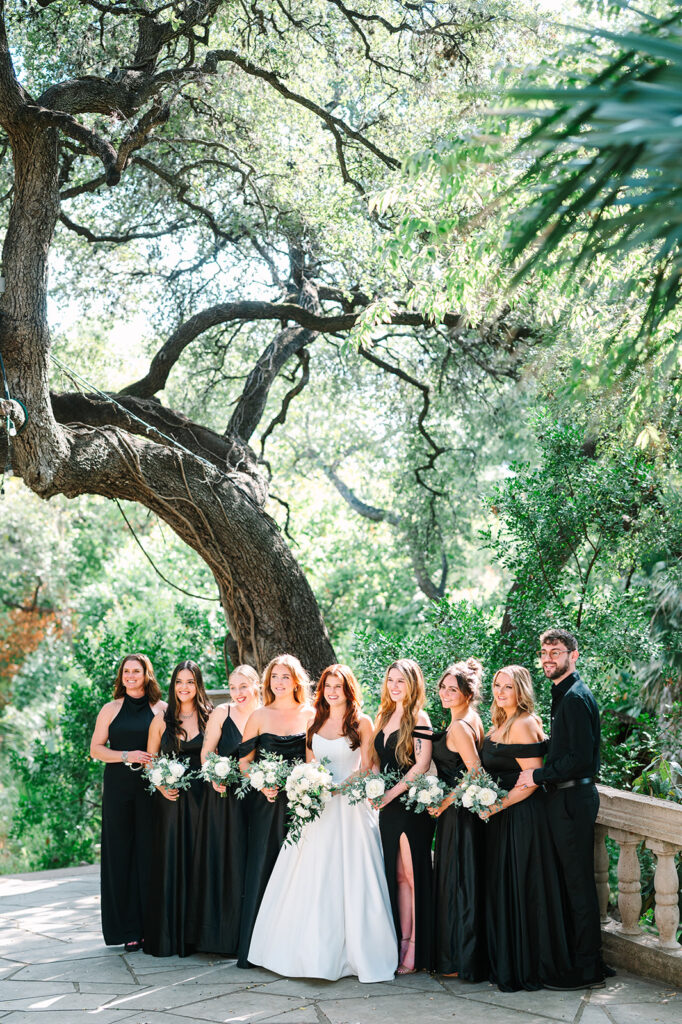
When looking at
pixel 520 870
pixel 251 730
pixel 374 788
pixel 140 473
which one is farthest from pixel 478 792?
pixel 140 473

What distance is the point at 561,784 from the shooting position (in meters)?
5.45

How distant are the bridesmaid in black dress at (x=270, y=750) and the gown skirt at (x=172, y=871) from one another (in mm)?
391

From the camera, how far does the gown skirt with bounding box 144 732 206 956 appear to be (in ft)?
20.2

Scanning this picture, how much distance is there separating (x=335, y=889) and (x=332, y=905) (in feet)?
0.28

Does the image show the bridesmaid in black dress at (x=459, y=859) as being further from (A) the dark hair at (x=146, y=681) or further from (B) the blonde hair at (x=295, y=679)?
(A) the dark hair at (x=146, y=681)

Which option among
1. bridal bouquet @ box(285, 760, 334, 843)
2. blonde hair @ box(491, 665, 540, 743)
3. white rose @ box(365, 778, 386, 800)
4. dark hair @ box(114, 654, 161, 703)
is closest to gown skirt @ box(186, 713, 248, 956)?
bridal bouquet @ box(285, 760, 334, 843)

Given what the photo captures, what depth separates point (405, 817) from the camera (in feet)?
19.3

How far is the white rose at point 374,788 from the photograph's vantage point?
5590 mm

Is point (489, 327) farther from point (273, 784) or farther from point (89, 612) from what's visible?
point (89, 612)

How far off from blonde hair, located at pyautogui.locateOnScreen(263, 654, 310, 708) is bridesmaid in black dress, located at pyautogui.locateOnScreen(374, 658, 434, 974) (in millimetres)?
580

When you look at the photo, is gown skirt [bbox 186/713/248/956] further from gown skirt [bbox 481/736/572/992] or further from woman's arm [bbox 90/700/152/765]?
gown skirt [bbox 481/736/572/992]

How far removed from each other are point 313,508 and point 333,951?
14087 mm

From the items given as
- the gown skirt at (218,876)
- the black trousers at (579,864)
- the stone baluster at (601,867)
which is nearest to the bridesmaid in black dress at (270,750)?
the gown skirt at (218,876)

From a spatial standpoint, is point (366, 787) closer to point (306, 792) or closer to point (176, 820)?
point (306, 792)
